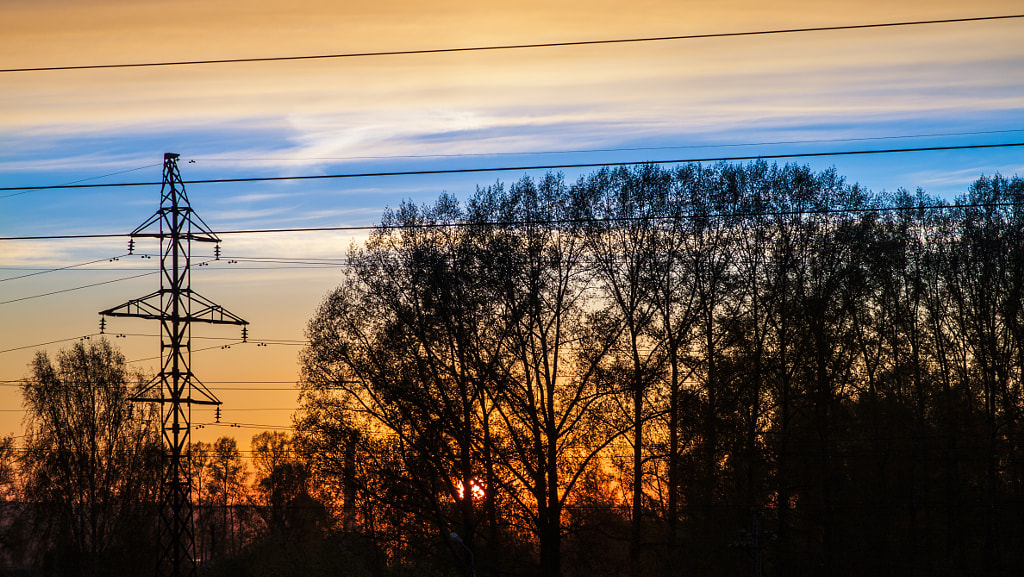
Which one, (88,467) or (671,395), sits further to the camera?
(88,467)

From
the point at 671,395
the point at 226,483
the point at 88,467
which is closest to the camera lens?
the point at 671,395

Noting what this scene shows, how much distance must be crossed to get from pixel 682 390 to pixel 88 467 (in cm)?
3483

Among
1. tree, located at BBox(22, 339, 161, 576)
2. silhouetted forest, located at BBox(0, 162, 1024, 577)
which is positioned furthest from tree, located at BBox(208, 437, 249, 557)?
silhouetted forest, located at BBox(0, 162, 1024, 577)

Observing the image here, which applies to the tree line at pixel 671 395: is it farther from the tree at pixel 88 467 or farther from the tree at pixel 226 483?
the tree at pixel 226 483

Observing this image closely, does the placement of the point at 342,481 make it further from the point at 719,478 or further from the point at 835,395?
the point at 835,395

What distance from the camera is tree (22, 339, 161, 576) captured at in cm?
5481

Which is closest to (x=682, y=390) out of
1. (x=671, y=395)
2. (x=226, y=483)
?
(x=671, y=395)

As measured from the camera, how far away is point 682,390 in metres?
37.2

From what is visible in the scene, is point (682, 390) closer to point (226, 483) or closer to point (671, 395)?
point (671, 395)

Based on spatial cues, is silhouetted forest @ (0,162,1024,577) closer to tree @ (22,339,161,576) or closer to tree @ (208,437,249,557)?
tree @ (22,339,161,576)

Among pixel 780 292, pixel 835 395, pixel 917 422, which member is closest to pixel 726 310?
pixel 780 292

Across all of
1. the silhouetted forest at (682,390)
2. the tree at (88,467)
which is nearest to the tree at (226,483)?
the tree at (88,467)

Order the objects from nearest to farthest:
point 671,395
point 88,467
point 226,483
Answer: point 671,395, point 88,467, point 226,483

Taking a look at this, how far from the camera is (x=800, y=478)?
3856cm
